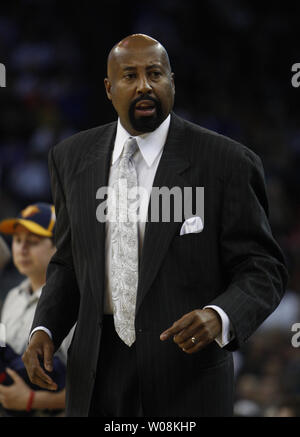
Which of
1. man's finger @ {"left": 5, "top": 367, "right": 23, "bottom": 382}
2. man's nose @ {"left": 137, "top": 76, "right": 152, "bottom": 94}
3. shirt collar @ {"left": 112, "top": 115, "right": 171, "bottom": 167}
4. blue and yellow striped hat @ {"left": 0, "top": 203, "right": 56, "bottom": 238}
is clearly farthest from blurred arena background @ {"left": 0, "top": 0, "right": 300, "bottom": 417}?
man's nose @ {"left": 137, "top": 76, "right": 152, "bottom": 94}

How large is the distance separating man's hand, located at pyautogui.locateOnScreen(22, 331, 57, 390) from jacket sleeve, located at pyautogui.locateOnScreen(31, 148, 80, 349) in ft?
0.16

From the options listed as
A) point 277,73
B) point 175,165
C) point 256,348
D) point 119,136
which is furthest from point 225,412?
point 277,73

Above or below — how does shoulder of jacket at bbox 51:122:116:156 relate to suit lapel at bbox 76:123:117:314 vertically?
above

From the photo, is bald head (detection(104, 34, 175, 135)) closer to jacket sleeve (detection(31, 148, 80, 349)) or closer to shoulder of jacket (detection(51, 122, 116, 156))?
shoulder of jacket (detection(51, 122, 116, 156))

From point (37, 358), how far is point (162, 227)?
0.41 meters

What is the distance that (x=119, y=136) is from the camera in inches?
80.1

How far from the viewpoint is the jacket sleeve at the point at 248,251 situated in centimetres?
183

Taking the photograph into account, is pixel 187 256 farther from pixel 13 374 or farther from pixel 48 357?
pixel 13 374

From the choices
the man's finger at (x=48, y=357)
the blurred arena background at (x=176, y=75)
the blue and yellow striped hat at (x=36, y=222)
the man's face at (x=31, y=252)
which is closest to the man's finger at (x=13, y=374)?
the man's face at (x=31, y=252)

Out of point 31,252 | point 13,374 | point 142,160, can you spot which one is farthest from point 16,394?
point 142,160

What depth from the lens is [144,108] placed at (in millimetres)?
1931

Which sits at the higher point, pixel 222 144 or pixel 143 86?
pixel 143 86

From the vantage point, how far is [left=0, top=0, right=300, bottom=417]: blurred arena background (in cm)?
629
